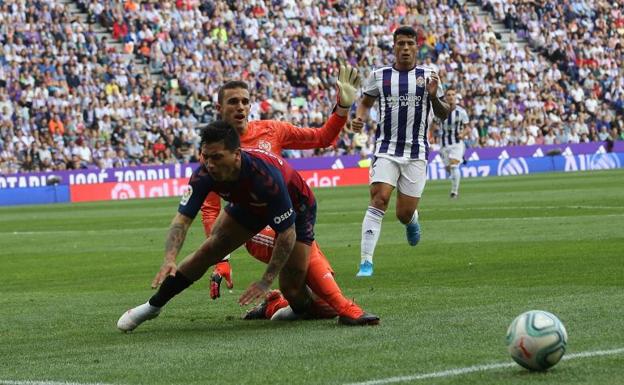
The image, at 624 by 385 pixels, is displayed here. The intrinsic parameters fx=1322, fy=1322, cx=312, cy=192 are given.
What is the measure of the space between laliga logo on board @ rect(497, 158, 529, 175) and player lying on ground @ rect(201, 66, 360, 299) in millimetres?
36537

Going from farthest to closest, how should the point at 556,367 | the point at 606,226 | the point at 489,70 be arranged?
1. the point at 489,70
2. the point at 606,226
3. the point at 556,367

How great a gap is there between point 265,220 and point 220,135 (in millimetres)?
1080

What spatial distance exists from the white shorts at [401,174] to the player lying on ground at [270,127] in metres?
2.57

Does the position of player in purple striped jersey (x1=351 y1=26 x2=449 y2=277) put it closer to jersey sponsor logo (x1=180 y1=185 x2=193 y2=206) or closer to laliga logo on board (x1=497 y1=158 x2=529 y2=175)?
jersey sponsor logo (x1=180 y1=185 x2=193 y2=206)

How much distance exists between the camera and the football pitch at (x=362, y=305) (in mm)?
7703

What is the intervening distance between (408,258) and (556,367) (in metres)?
8.96

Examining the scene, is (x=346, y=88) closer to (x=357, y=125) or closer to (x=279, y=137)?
(x=279, y=137)

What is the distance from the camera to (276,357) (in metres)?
8.33

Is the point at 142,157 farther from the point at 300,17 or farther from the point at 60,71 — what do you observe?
the point at 300,17

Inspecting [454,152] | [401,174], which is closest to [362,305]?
[401,174]

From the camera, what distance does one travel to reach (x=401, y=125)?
15133 mm

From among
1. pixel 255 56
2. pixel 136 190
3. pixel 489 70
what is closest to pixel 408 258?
pixel 136 190

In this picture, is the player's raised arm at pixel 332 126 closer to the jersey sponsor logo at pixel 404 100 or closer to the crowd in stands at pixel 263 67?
the jersey sponsor logo at pixel 404 100

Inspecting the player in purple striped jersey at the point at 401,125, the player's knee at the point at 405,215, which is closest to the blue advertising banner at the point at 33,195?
the player's knee at the point at 405,215
